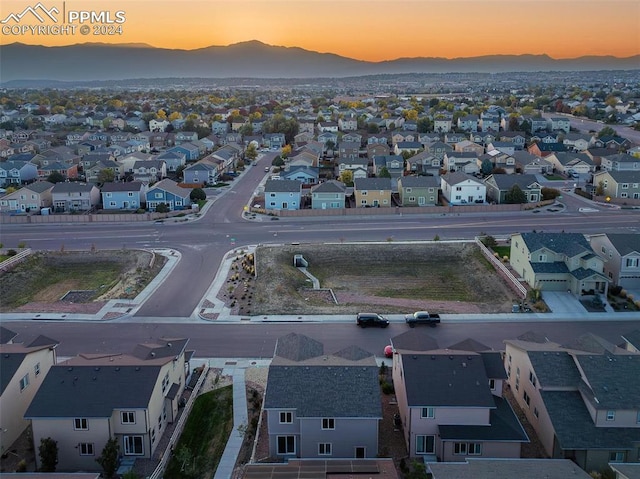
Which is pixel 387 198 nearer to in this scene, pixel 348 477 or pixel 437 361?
pixel 437 361

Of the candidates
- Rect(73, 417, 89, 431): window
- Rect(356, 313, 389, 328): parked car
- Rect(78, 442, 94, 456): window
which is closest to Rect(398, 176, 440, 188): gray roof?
Rect(356, 313, 389, 328): parked car

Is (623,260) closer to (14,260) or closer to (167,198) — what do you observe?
(167,198)

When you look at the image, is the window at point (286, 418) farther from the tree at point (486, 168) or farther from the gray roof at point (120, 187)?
the tree at point (486, 168)

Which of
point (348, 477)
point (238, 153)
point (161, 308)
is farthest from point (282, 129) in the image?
point (348, 477)

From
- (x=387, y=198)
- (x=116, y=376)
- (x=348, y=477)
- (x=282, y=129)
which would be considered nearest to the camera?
(x=348, y=477)

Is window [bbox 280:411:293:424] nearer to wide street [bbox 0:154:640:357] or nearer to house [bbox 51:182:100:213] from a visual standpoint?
wide street [bbox 0:154:640:357]

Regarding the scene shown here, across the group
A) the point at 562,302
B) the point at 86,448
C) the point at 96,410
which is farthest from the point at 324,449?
the point at 562,302
